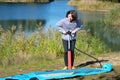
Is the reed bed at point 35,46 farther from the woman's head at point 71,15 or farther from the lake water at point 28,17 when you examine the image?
the lake water at point 28,17

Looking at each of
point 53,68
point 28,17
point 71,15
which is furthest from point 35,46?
point 28,17

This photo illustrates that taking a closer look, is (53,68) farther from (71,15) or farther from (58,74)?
(71,15)

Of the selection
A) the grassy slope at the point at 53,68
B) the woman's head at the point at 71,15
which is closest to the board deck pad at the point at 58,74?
the grassy slope at the point at 53,68

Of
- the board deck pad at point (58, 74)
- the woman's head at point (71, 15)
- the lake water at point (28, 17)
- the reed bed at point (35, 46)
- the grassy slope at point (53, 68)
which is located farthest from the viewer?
the lake water at point (28, 17)

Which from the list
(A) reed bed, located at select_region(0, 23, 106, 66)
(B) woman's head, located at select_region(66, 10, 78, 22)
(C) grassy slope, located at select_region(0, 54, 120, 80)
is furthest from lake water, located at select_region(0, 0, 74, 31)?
(B) woman's head, located at select_region(66, 10, 78, 22)

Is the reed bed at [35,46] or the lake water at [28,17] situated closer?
the reed bed at [35,46]

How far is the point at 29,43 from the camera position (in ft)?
41.7

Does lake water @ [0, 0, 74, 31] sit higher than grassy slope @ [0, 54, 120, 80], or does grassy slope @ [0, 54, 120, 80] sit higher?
grassy slope @ [0, 54, 120, 80]

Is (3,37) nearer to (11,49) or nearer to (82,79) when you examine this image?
(11,49)

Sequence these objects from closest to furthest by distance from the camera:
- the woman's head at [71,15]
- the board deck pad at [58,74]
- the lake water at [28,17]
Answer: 1. the board deck pad at [58,74]
2. the woman's head at [71,15]
3. the lake water at [28,17]

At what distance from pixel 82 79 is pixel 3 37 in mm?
5356

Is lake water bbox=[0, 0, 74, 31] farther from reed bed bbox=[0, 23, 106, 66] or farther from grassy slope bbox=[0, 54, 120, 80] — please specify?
grassy slope bbox=[0, 54, 120, 80]

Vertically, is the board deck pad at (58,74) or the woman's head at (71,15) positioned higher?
the woman's head at (71,15)

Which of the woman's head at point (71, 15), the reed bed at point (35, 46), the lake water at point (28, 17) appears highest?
the woman's head at point (71, 15)
